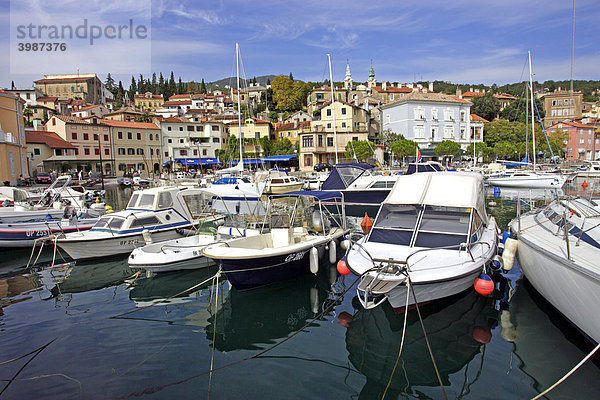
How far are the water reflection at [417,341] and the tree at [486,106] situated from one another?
3516 inches

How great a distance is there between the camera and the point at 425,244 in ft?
31.8

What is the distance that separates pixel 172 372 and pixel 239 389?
1.55 m

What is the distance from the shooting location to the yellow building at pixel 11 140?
117ft

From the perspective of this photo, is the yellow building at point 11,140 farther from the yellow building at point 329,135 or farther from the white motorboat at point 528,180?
the white motorboat at point 528,180

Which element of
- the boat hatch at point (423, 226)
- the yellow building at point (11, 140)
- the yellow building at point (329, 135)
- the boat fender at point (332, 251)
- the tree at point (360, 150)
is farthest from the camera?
the yellow building at point (329, 135)

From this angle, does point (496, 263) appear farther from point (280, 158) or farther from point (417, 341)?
point (280, 158)

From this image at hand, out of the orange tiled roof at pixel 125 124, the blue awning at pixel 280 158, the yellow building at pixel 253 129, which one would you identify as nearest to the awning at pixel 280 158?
the blue awning at pixel 280 158

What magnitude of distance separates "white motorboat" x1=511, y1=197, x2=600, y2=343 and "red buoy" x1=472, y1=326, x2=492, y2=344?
5.34ft

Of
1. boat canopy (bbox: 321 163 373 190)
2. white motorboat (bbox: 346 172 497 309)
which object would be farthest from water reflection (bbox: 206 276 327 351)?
boat canopy (bbox: 321 163 373 190)

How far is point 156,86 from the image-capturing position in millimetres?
129125

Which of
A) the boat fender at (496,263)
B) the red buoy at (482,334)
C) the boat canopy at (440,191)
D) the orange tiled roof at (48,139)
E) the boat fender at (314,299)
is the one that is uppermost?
the orange tiled roof at (48,139)

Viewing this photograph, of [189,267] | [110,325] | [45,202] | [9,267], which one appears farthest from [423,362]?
[45,202]

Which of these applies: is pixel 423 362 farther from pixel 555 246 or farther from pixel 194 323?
pixel 194 323

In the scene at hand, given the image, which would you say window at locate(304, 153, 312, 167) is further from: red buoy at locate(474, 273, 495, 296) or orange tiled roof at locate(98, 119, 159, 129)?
red buoy at locate(474, 273, 495, 296)
